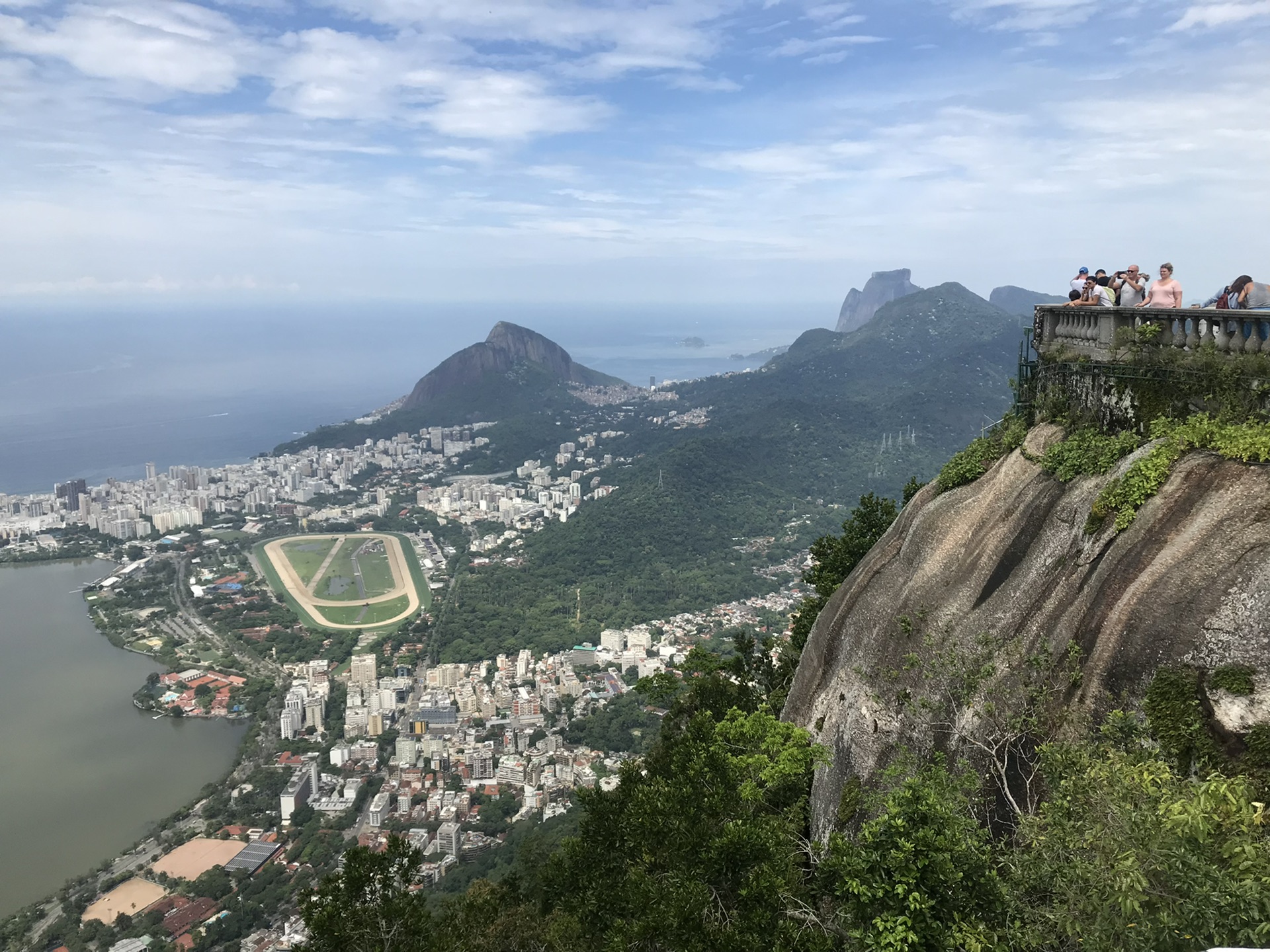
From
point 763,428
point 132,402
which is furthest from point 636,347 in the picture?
point 763,428

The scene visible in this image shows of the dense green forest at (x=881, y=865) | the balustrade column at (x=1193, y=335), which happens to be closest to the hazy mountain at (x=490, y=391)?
the dense green forest at (x=881, y=865)

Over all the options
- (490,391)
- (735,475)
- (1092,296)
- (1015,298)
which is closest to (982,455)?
(1092,296)

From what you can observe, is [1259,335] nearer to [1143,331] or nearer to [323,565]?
[1143,331]

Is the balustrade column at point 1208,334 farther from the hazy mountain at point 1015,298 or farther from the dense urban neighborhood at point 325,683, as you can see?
the hazy mountain at point 1015,298

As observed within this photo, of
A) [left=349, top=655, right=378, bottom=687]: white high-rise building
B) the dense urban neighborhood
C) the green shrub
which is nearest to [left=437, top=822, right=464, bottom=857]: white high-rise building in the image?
the dense urban neighborhood

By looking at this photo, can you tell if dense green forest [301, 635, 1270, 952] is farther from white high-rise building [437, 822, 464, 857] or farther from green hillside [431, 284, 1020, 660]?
green hillside [431, 284, 1020, 660]

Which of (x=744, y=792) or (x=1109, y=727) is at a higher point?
(x=1109, y=727)

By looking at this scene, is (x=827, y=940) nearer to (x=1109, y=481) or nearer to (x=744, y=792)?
(x=744, y=792)
